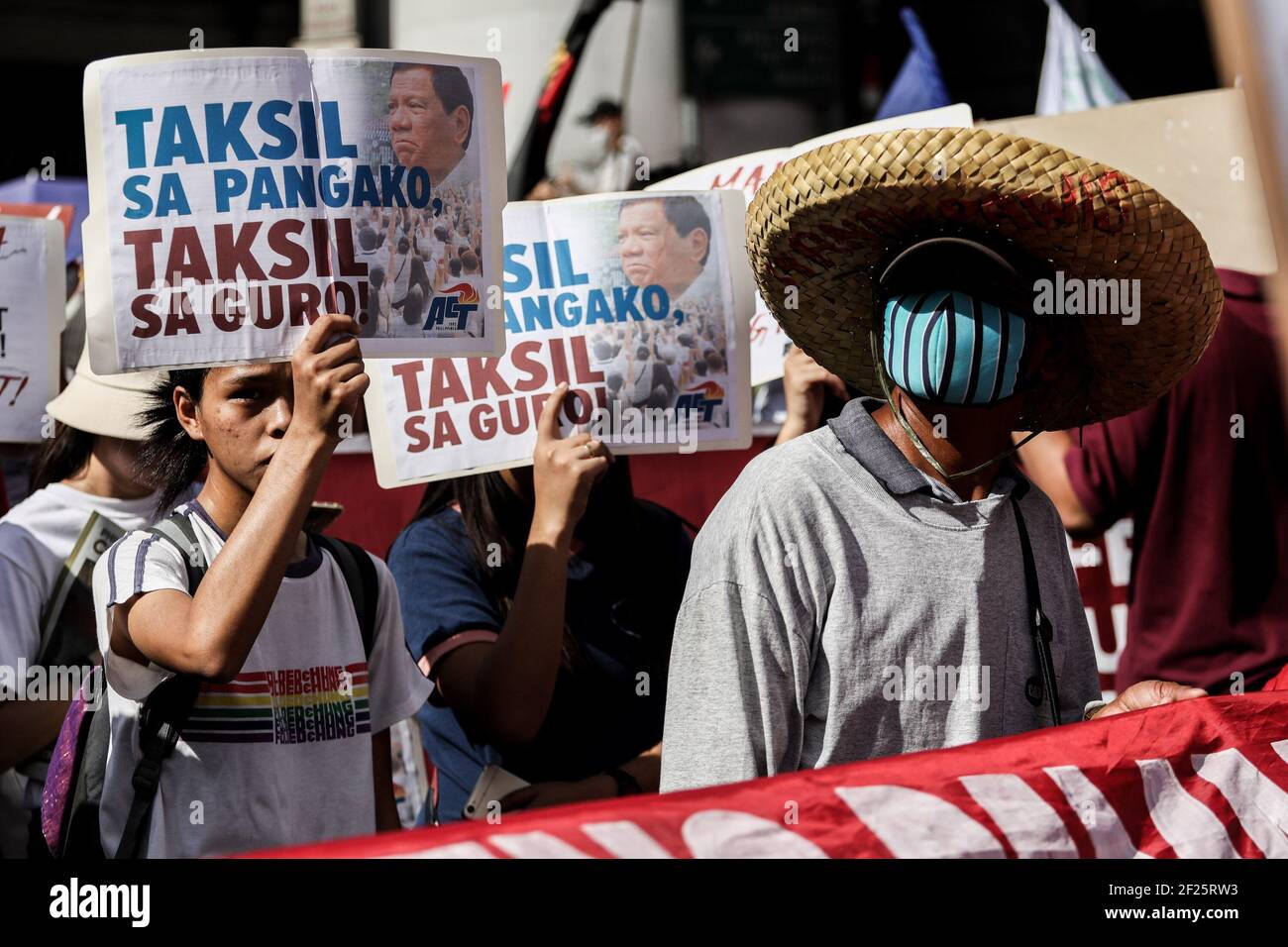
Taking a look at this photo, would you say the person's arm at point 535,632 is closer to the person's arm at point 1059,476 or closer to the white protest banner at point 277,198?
the white protest banner at point 277,198

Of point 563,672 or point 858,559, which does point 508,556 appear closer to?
point 563,672

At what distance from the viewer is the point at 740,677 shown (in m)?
2.32

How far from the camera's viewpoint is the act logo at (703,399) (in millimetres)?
3322

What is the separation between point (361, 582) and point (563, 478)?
1.67 feet

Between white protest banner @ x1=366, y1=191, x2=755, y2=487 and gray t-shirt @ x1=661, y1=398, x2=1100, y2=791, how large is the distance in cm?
80

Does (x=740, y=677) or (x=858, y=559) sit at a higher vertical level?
(x=858, y=559)

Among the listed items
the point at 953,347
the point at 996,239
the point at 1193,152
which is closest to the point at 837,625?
the point at 953,347

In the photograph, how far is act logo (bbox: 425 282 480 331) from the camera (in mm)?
2807

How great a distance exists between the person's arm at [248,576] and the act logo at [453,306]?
1.15 feet

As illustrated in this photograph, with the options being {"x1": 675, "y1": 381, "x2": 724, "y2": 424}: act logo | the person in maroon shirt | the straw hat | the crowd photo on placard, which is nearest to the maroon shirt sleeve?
the person in maroon shirt

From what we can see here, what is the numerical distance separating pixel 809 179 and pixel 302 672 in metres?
1.21

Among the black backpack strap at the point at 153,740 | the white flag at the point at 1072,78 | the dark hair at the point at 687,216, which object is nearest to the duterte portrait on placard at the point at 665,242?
the dark hair at the point at 687,216

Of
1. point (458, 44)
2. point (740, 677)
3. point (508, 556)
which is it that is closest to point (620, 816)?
point (740, 677)
